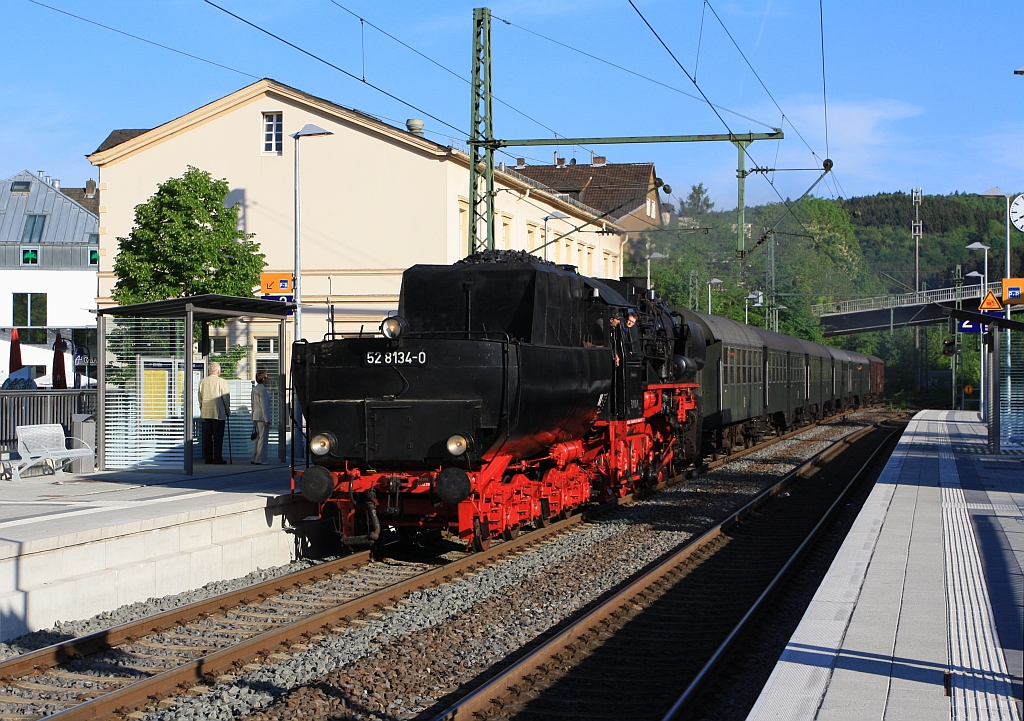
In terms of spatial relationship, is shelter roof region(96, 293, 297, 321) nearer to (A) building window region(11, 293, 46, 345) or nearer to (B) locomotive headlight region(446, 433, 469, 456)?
(B) locomotive headlight region(446, 433, 469, 456)

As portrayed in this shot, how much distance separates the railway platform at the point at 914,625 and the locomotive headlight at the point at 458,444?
338 cm

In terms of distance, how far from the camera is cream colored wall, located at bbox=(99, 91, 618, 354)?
32375 millimetres

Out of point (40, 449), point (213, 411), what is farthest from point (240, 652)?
point (213, 411)

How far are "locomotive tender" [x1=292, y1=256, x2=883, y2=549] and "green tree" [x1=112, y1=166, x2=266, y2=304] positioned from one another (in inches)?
588

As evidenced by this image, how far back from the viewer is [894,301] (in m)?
69.9

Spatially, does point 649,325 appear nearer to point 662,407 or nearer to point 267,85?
point 662,407

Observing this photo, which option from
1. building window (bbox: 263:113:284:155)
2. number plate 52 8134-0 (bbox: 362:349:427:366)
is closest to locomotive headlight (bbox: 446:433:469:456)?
number plate 52 8134-0 (bbox: 362:349:427:366)

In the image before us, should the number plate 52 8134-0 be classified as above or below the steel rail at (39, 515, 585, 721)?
above

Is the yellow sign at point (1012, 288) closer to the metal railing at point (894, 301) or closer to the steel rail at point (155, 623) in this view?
the steel rail at point (155, 623)

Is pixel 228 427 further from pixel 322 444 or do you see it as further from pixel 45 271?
pixel 45 271

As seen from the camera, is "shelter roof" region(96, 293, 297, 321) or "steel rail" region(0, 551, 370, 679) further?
"shelter roof" region(96, 293, 297, 321)

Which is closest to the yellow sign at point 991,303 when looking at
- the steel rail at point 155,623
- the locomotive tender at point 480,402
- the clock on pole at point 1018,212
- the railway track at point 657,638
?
the clock on pole at point 1018,212

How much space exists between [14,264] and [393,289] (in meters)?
40.0

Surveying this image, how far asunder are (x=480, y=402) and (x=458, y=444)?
0.44 meters
